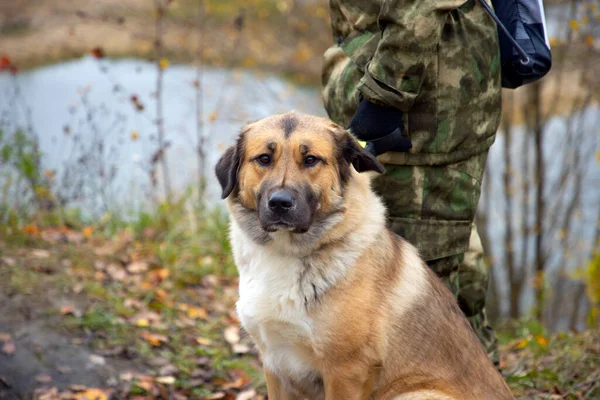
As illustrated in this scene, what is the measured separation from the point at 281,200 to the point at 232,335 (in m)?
2.62

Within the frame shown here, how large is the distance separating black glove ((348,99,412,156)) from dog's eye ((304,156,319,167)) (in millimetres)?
290

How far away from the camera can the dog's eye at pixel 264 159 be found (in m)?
2.99

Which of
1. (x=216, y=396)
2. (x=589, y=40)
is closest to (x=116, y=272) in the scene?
(x=216, y=396)

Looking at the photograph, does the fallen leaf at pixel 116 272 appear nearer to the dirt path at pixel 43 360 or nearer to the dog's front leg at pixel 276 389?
the dirt path at pixel 43 360

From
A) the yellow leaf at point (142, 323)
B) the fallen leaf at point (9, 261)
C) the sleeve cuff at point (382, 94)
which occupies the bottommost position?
the yellow leaf at point (142, 323)

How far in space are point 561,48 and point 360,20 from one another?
6245 mm

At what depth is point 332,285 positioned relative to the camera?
290 centimetres

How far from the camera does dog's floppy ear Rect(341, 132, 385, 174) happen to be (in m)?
2.97

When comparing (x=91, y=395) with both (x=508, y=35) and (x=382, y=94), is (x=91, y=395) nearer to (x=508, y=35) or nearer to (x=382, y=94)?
(x=382, y=94)

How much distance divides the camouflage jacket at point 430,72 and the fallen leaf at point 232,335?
7.80 ft

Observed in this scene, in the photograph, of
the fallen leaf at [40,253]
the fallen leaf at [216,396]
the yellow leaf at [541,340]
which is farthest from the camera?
the fallen leaf at [40,253]

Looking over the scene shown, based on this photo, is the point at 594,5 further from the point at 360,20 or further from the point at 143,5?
the point at 143,5

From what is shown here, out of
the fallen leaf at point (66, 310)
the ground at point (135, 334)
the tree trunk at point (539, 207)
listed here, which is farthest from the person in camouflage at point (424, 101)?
the tree trunk at point (539, 207)

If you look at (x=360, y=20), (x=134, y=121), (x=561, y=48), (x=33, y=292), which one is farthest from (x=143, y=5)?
(x=360, y=20)
